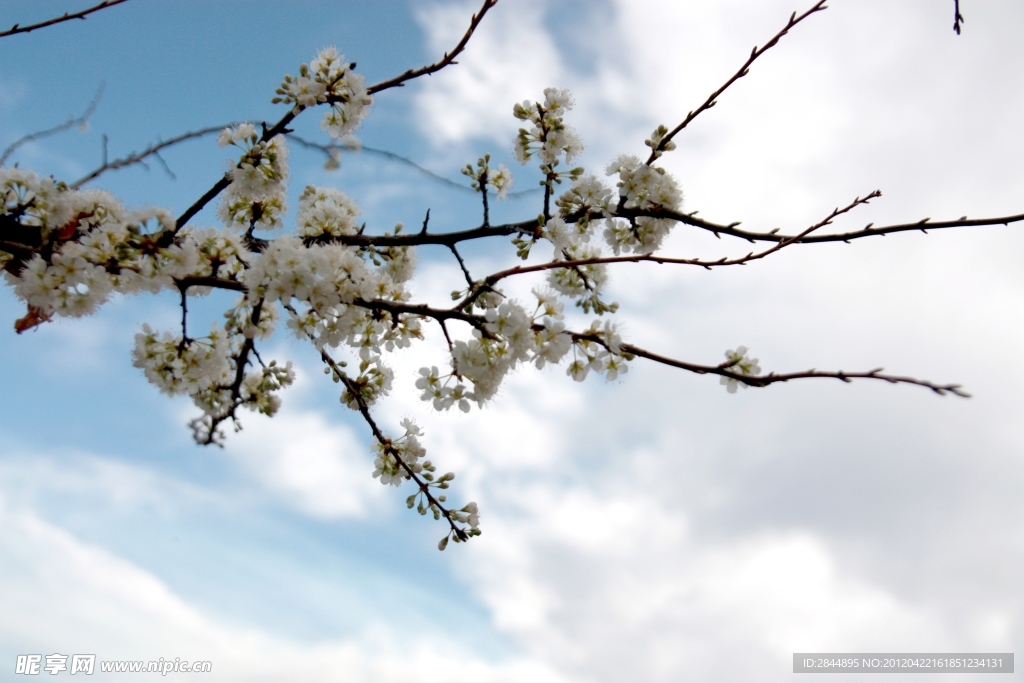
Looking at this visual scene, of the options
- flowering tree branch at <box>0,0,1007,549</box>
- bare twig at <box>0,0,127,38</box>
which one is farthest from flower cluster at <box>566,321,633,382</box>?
bare twig at <box>0,0,127,38</box>

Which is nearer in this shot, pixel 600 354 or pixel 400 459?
pixel 600 354

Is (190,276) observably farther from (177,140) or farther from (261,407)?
(177,140)

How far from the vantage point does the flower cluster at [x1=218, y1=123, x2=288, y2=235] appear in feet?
9.98

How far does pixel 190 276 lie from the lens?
7.97ft

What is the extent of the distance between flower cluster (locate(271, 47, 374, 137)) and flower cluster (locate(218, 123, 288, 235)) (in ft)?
0.85

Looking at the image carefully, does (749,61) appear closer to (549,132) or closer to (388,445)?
(549,132)

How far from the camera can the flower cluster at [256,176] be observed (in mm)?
3041

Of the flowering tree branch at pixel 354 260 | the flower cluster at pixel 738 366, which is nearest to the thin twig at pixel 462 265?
the flowering tree branch at pixel 354 260

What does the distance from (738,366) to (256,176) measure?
226cm

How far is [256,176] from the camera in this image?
3.07 m

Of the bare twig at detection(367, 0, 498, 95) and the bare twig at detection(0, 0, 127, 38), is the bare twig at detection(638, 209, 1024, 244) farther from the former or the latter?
the bare twig at detection(0, 0, 127, 38)

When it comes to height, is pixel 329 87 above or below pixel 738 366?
above

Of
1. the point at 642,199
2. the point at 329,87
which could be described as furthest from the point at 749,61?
the point at 329,87

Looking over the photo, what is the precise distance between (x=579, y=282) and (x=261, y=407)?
248 centimetres
